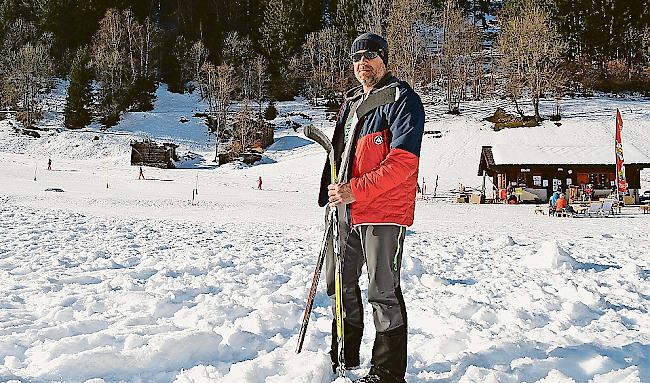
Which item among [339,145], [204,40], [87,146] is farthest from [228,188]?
[204,40]

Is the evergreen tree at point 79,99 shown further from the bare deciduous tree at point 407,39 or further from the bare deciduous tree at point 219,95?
the bare deciduous tree at point 407,39

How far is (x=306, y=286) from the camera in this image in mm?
5375

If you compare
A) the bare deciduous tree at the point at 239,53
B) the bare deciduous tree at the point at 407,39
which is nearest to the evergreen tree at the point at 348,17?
the bare deciduous tree at the point at 407,39

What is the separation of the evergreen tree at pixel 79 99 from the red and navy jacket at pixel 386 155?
171ft

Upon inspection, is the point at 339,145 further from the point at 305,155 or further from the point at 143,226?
the point at 305,155

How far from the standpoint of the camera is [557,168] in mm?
29594

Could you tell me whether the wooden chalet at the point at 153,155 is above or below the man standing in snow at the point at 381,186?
below

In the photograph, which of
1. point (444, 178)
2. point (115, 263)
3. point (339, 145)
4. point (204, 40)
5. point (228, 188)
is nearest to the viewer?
point (339, 145)

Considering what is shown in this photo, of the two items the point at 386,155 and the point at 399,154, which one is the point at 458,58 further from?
the point at 399,154

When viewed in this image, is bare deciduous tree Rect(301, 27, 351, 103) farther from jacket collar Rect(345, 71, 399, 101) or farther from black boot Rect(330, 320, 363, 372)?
black boot Rect(330, 320, 363, 372)

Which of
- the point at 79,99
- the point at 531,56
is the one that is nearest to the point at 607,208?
the point at 531,56

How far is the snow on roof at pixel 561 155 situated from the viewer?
29172 mm

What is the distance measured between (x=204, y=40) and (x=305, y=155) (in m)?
36.9

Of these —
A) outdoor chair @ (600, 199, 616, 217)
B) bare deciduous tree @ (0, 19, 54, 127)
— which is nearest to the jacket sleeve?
outdoor chair @ (600, 199, 616, 217)
